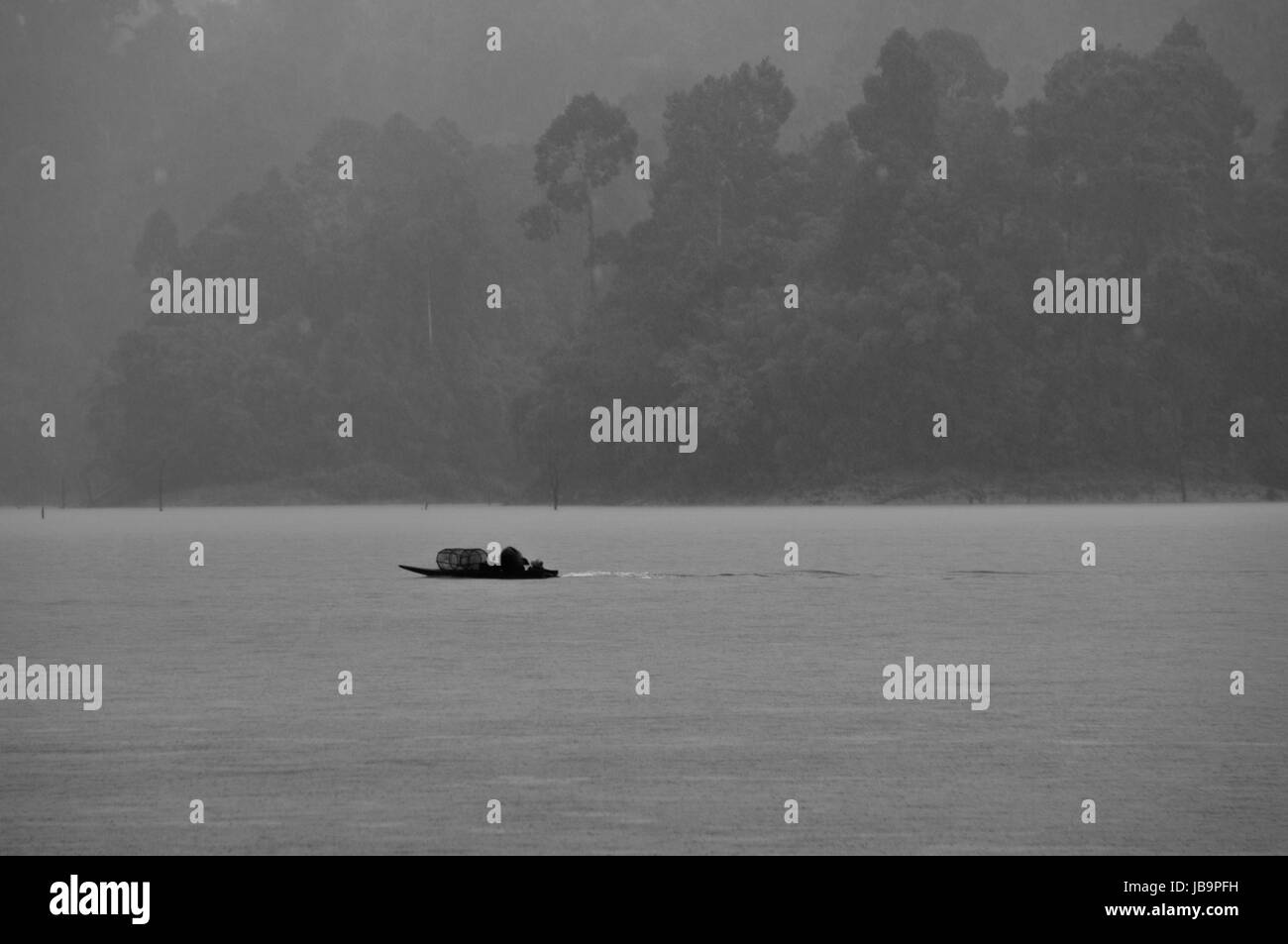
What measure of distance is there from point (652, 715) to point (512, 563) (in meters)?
26.8

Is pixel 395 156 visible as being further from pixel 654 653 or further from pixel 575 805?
pixel 575 805

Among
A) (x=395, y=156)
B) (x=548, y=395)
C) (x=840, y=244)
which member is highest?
(x=395, y=156)

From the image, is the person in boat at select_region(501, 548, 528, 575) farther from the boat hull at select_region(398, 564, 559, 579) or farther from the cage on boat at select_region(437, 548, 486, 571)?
the cage on boat at select_region(437, 548, 486, 571)

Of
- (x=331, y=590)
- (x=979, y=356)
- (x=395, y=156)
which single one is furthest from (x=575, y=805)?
(x=395, y=156)

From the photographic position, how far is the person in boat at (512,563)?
53938 millimetres

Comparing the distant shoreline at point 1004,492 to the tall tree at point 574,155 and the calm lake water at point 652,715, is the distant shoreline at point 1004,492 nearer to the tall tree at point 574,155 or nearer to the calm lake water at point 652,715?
the tall tree at point 574,155

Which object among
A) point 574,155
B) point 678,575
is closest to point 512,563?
point 678,575

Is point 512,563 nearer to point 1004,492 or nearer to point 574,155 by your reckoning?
point 1004,492

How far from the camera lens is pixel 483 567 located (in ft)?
183

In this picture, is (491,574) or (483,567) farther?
(483,567)

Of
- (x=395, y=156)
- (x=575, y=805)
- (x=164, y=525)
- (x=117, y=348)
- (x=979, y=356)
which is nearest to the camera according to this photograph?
(x=575, y=805)

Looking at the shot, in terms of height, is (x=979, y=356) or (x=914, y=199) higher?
(x=914, y=199)
